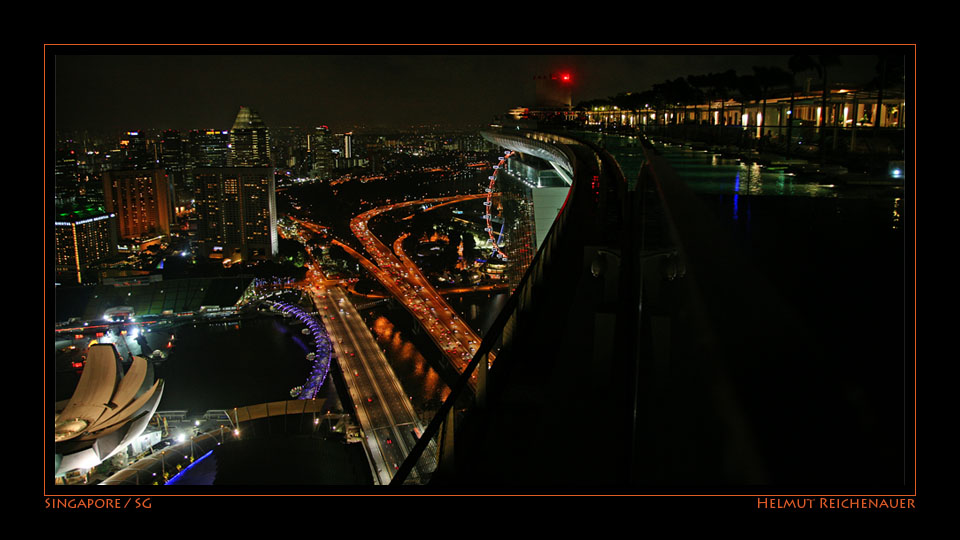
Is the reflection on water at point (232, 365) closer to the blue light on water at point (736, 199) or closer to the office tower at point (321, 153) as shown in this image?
the blue light on water at point (736, 199)

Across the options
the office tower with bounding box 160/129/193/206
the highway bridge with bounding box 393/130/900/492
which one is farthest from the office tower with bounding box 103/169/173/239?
the highway bridge with bounding box 393/130/900/492

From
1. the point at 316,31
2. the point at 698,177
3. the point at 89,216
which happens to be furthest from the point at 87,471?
the point at 316,31

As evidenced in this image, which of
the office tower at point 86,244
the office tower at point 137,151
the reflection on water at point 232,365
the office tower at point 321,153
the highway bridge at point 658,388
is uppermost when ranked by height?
the office tower at point 321,153

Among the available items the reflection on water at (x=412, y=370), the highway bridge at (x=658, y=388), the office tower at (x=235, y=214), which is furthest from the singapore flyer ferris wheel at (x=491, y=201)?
the highway bridge at (x=658, y=388)

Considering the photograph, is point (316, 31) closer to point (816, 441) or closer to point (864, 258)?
point (816, 441)

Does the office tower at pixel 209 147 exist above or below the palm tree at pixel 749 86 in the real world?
above

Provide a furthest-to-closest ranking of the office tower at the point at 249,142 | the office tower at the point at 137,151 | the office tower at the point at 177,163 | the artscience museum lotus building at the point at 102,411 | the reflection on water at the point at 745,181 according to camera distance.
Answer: the office tower at the point at 249,142
the office tower at the point at 177,163
the office tower at the point at 137,151
the artscience museum lotus building at the point at 102,411
the reflection on water at the point at 745,181

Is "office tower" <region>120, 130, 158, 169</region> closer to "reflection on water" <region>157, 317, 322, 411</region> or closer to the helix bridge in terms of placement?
"reflection on water" <region>157, 317, 322, 411</region>
